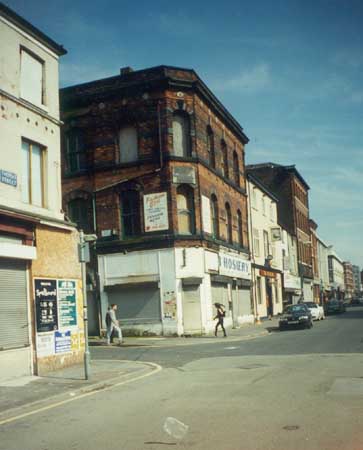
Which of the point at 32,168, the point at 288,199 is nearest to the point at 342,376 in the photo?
the point at 32,168

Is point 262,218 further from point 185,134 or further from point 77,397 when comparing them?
point 77,397

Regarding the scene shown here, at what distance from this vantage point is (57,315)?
1569 cm

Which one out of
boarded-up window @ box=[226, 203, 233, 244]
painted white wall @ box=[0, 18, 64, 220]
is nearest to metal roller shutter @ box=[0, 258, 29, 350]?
painted white wall @ box=[0, 18, 64, 220]

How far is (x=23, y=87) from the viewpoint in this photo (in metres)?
15.7

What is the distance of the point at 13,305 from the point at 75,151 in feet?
59.9

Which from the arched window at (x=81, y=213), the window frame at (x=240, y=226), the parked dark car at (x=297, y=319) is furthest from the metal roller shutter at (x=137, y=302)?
the window frame at (x=240, y=226)

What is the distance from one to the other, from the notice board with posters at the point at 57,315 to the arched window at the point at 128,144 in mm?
13688

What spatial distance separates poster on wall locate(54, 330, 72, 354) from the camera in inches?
610

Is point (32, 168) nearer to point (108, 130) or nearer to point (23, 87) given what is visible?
point (23, 87)

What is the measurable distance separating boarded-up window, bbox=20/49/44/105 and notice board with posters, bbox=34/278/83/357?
519 cm

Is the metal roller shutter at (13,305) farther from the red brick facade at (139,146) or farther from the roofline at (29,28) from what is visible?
the red brick facade at (139,146)

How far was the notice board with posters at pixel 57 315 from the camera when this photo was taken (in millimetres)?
14891

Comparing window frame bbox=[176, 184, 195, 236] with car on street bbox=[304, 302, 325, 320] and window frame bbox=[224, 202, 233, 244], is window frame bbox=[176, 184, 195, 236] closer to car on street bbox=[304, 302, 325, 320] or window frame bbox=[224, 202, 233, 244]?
window frame bbox=[224, 202, 233, 244]

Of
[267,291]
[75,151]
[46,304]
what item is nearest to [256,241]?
[267,291]
